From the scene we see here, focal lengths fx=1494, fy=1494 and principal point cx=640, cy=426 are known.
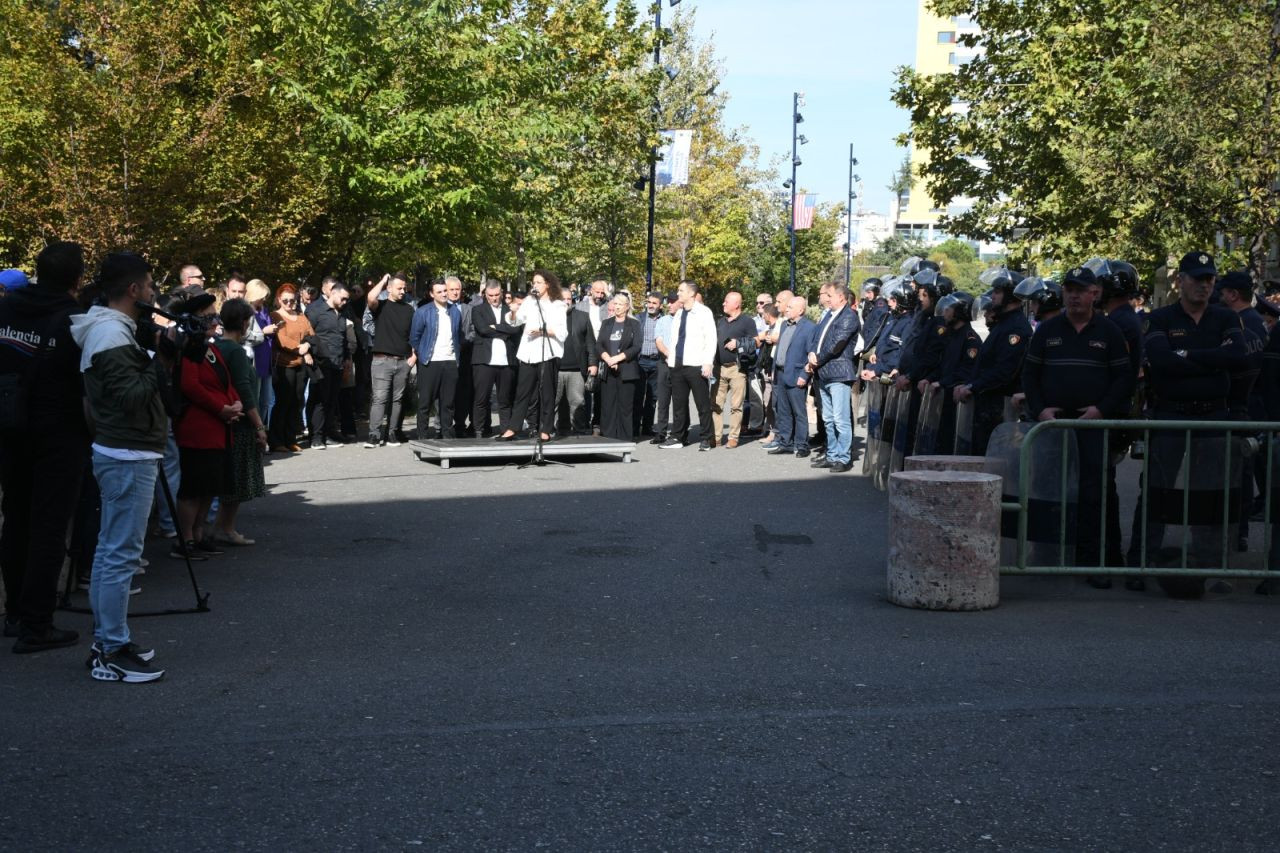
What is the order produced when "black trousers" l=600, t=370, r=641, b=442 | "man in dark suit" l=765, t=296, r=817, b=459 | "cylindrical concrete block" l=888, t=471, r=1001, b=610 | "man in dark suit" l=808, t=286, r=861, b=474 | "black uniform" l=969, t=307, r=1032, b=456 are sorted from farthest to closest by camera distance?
1. "black trousers" l=600, t=370, r=641, b=442
2. "man in dark suit" l=765, t=296, r=817, b=459
3. "man in dark suit" l=808, t=286, r=861, b=474
4. "black uniform" l=969, t=307, r=1032, b=456
5. "cylindrical concrete block" l=888, t=471, r=1001, b=610

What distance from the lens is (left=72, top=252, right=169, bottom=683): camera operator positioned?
6492mm

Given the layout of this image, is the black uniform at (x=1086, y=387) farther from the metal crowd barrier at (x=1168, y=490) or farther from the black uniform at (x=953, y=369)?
the black uniform at (x=953, y=369)

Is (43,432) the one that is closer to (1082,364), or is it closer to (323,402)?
(1082,364)

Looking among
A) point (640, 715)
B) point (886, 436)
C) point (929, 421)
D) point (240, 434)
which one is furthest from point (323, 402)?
point (640, 715)

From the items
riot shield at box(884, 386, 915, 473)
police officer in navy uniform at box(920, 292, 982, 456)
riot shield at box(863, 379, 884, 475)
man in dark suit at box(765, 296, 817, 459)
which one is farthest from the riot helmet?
man in dark suit at box(765, 296, 817, 459)

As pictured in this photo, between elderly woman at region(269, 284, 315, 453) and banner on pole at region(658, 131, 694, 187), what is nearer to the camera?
elderly woman at region(269, 284, 315, 453)

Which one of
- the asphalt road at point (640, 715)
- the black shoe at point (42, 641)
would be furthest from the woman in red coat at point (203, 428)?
the black shoe at point (42, 641)

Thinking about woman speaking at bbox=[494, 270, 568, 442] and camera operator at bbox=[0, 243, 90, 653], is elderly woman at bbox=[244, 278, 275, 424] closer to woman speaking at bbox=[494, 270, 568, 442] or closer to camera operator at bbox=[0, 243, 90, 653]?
woman speaking at bbox=[494, 270, 568, 442]

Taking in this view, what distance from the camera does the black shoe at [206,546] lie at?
10.2m

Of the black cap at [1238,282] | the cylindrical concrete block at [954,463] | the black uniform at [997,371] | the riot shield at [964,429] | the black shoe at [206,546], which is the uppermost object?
the black cap at [1238,282]

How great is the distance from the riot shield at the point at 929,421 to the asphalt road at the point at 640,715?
2355 millimetres

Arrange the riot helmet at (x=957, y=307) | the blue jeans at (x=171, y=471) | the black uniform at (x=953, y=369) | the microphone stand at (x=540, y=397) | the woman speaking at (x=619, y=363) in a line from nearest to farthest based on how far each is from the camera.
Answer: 1. the blue jeans at (x=171, y=471)
2. the black uniform at (x=953, y=369)
3. the riot helmet at (x=957, y=307)
4. the microphone stand at (x=540, y=397)
5. the woman speaking at (x=619, y=363)

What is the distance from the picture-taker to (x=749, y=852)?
14.7 feet

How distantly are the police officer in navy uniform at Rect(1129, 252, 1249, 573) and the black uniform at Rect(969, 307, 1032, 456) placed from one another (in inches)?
61.8
